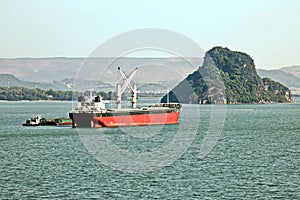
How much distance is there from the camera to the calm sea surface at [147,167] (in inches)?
1551

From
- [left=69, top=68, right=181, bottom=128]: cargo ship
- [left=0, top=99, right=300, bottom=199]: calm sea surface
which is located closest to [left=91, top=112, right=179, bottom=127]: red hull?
[left=69, top=68, right=181, bottom=128]: cargo ship

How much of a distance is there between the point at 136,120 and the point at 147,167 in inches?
2129

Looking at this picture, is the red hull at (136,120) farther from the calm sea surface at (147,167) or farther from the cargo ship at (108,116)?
the calm sea surface at (147,167)

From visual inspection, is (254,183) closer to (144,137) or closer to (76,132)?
(144,137)

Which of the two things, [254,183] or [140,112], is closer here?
[254,183]

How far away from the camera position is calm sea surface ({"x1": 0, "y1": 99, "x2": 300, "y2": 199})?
39406 millimetres


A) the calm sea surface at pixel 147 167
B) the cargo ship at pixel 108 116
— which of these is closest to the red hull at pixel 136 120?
the cargo ship at pixel 108 116

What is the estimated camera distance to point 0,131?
93250 millimetres

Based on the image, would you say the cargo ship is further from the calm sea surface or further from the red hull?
the calm sea surface

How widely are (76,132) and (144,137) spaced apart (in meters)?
12.2

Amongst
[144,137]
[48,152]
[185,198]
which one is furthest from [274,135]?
[185,198]

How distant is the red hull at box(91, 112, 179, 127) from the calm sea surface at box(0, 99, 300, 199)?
51.8 feet

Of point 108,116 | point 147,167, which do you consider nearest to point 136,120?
point 108,116

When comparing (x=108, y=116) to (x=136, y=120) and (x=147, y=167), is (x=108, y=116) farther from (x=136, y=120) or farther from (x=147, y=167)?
(x=147, y=167)
